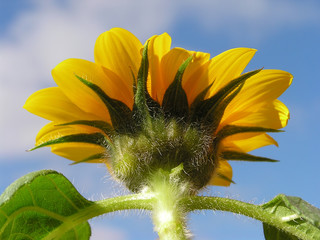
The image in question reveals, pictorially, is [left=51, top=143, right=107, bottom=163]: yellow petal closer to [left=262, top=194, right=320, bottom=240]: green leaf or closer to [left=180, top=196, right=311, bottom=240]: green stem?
[left=180, top=196, right=311, bottom=240]: green stem

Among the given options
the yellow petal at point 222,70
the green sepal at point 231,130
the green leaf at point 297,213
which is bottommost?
the green leaf at point 297,213

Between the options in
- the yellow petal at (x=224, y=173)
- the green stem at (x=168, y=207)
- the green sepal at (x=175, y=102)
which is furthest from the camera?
the yellow petal at (x=224, y=173)

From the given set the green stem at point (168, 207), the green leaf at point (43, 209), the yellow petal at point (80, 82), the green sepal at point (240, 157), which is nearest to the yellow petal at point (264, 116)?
the green sepal at point (240, 157)

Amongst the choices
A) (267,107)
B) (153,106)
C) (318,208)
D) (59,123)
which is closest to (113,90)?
(153,106)

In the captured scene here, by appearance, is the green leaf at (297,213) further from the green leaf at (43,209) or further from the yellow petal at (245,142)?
the green leaf at (43,209)

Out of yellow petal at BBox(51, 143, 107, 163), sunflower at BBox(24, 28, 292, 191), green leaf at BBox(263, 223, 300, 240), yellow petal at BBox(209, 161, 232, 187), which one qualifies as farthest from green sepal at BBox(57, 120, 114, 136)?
green leaf at BBox(263, 223, 300, 240)

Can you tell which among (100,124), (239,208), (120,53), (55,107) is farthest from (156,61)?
(239,208)

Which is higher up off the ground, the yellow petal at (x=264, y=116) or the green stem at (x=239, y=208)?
the yellow petal at (x=264, y=116)
